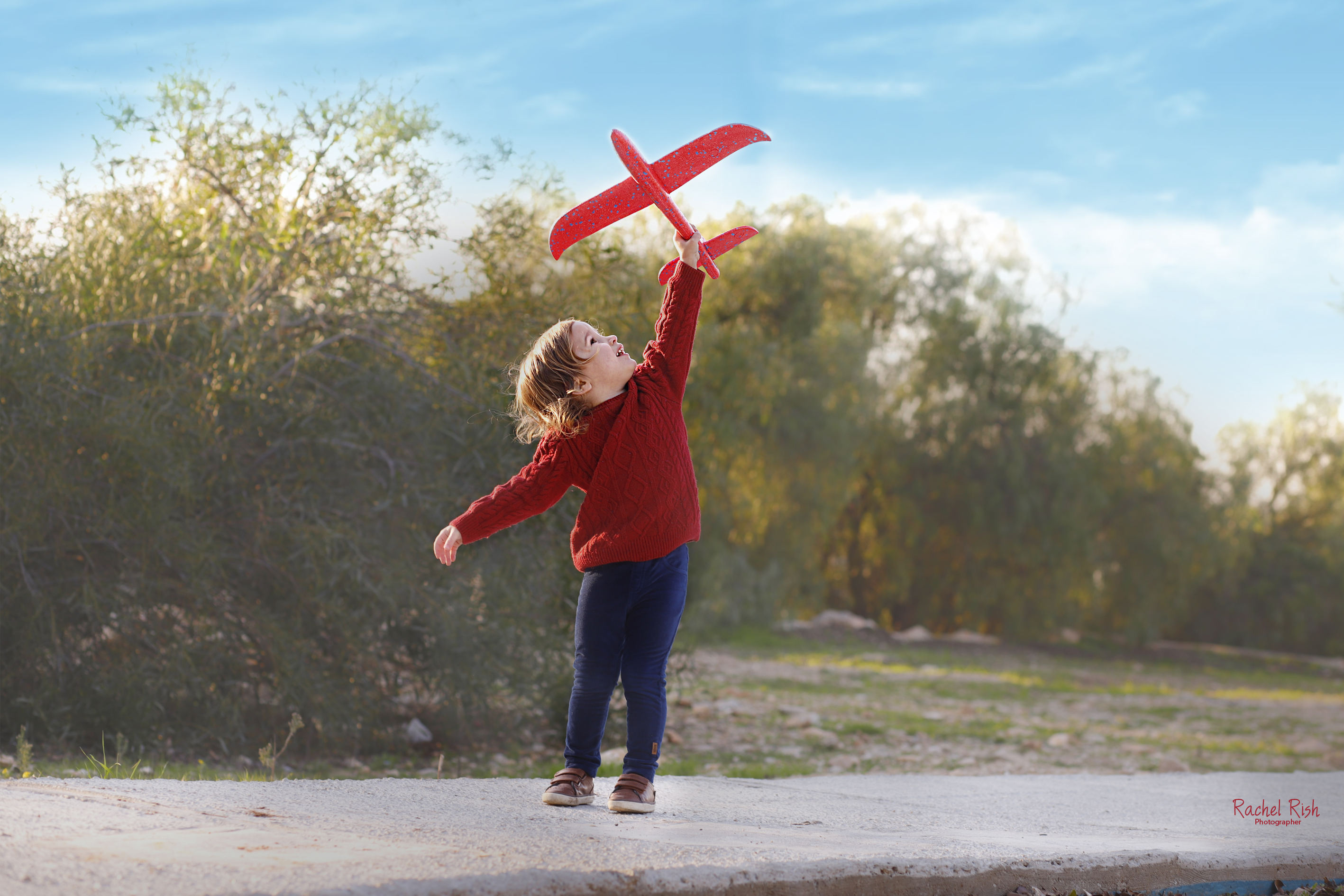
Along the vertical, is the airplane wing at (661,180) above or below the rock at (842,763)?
above

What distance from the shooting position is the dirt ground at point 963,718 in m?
7.46

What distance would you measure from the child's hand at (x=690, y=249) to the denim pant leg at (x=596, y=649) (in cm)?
108

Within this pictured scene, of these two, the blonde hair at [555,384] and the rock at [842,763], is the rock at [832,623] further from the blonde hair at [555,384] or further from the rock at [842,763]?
the blonde hair at [555,384]

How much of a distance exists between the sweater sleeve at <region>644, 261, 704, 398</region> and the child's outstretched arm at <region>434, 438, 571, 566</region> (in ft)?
1.56

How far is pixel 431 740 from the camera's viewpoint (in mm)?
7180

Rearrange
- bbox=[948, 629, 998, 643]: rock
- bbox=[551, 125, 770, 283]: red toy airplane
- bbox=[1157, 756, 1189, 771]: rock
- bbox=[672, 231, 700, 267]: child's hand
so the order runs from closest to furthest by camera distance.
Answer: bbox=[672, 231, 700, 267]: child's hand < bbox=[551, 125, 770, 283]: red toy airplane < bbox=[1157, 756, 1189, 771]: rock < bbox=[948, 629, 998, 643]: rock

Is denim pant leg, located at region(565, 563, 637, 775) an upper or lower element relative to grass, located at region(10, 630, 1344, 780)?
upper

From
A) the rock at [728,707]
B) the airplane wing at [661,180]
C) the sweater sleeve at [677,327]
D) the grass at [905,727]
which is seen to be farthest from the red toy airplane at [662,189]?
the rock at [728,707]

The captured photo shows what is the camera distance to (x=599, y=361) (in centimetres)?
362

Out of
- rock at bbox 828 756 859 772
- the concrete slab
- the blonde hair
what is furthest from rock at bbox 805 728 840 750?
the blonde hair

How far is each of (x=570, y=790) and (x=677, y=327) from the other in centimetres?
162

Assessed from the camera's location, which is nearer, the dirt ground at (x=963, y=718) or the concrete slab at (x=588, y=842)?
the concrete slab at (x=588, y=842)

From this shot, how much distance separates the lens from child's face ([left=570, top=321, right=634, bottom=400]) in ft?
11.8

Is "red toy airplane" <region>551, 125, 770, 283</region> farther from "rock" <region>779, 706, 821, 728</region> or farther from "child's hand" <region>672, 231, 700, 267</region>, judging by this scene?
"rock" <region>779, 706, 821, 728</region>
